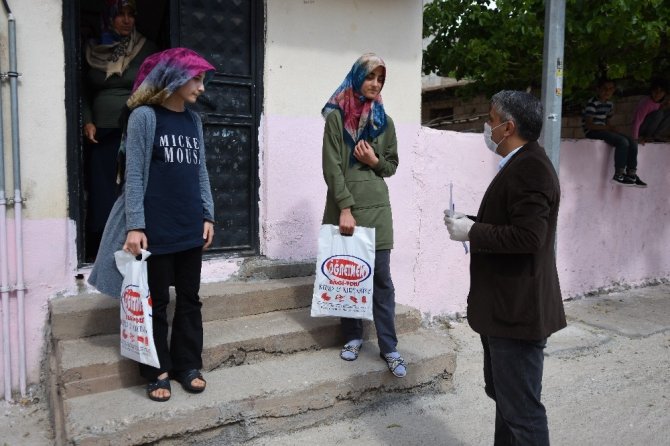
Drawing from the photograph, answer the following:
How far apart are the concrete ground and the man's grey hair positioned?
1.84m

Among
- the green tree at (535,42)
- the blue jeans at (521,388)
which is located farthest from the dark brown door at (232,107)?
the green tree at (535,42)

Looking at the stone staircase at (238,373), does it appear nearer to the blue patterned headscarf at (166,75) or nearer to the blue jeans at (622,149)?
the blue patterned headscarf at (166,75)

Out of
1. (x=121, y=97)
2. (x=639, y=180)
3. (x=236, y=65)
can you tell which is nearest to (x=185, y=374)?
(x=121, y=97)

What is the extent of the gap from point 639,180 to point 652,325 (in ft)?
6.09

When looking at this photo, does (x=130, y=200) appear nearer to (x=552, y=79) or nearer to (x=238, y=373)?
(x=238, y=373)

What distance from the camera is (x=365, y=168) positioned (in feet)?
11.8

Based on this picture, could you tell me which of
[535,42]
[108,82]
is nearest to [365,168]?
[108,82]

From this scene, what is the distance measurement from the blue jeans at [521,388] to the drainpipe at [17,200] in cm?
287

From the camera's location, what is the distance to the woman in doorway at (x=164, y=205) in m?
2.91

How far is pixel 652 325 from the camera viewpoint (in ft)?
18.5

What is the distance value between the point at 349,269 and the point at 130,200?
4.32 feet

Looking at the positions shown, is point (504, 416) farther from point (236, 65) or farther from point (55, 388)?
point (236, 65)

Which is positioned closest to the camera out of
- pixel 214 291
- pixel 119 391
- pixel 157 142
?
pixel 157 142

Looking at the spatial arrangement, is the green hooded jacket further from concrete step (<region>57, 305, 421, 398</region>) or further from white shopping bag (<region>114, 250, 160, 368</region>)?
white shopping bag (<region>114, 250, 160, 368</region>)
